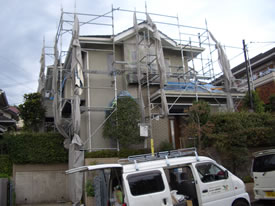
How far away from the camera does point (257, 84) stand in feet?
67.7

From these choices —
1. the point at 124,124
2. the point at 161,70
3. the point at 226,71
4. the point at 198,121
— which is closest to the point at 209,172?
the point at 198,121

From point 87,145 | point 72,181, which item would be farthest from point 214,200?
point 87,145

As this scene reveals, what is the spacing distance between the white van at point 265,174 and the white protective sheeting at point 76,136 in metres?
6.62

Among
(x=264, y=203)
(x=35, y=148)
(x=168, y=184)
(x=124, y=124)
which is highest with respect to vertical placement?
(x=124, y=124)

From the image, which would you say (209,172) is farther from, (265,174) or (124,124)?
(124,124)

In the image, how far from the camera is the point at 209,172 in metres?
7.11

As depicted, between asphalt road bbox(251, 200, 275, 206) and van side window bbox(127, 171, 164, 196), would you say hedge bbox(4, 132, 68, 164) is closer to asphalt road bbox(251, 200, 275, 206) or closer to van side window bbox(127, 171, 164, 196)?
van side window bbox(127, 171, 164, 196)

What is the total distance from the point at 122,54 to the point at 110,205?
1053 centimetres

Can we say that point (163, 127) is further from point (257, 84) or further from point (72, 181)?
point (257, 84)

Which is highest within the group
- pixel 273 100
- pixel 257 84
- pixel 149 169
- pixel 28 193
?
pixel 257 84

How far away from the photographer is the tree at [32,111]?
15.2 m

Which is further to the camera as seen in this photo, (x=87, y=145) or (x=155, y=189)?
(x=87, y=145)

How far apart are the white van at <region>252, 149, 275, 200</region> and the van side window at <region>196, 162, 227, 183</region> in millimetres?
2379

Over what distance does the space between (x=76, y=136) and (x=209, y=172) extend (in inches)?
267
